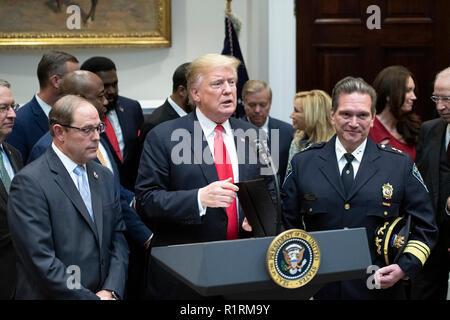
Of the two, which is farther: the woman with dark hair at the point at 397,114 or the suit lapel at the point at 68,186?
the woman with dark hair at the point at 397,114

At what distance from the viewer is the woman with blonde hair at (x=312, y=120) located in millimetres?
4434

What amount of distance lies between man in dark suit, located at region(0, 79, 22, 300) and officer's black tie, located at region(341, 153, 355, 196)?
5.05ft

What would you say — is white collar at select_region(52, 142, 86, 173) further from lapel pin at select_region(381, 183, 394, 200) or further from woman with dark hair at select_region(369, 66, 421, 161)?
woman with dark hair at select_region(369, 66, 421, 161)

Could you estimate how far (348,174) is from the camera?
297 centimetres

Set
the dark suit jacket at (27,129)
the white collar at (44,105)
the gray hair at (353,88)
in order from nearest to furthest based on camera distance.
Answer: the gray hair at (353,88) < the dark suit jacket at (27,129) < the white collar at (44,105)

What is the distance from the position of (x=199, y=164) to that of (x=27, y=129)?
1586 millimetres

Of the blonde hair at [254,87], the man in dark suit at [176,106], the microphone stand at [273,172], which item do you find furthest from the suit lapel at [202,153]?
the blonde hair at [254,87]

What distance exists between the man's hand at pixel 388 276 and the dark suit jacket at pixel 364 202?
0.03 meters

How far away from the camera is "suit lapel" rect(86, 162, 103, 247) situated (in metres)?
2.73

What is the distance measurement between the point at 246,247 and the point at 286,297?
261 millimetres

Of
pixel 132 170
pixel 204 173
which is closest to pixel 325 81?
pixel 132 170

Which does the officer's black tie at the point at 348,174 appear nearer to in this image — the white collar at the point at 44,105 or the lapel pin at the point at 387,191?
the lapel pin at the point at 387,191

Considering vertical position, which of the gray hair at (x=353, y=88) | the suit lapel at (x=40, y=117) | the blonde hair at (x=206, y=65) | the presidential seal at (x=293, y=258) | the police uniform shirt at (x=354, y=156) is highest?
the blonde hair at (x=206, y=65)
